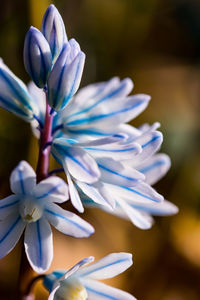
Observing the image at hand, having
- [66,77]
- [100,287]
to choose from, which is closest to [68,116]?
[66,77]

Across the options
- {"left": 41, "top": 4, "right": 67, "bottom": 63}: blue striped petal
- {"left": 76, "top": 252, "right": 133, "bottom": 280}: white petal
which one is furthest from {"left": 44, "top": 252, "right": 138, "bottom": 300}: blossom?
{"left": 41, "top": 4, "right": 67, "bottom": 63}: blue striped petal

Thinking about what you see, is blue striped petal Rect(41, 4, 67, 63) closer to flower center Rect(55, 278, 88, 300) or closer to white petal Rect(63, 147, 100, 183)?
white petal Rect(63, 147, 100, 183)

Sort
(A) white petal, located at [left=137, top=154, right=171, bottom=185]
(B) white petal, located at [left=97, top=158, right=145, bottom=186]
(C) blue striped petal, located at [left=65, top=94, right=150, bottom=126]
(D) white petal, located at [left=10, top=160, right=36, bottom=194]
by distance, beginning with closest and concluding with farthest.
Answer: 1. (D) white petal, located at [left=10, top=160, right=36, bottom=194]
2. (B) white petal, located at [left=97, top=158, right=145, bottom=186]
3. (C) blue striped petal, located at [left=65, top=94, right=150, bottom=126]
4. (A) white petal, located at [left=137, top=154, right=171, bottom=185]

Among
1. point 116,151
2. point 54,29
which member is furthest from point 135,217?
point 54,29

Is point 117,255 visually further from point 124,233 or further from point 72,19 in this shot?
point 72,19

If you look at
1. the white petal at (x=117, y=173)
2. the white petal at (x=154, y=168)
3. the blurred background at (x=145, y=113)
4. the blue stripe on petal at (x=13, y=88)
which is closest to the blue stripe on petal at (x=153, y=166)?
the white petal at (x=154, y=168)

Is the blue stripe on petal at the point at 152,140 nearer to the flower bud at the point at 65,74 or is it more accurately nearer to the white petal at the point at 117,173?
the white petal at the point at 117,173
